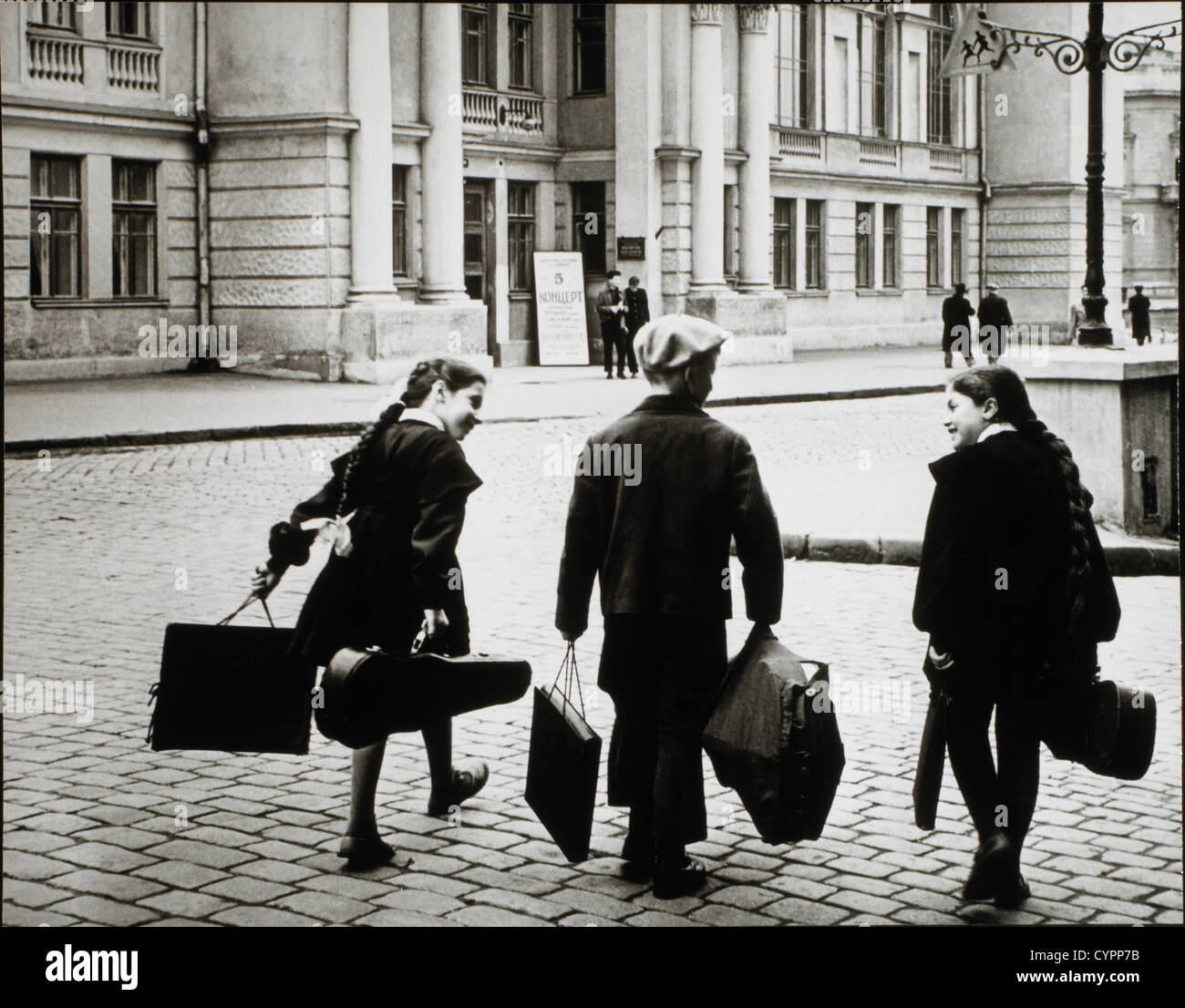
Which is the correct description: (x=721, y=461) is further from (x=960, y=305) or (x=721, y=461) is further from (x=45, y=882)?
(x=960, y=305)

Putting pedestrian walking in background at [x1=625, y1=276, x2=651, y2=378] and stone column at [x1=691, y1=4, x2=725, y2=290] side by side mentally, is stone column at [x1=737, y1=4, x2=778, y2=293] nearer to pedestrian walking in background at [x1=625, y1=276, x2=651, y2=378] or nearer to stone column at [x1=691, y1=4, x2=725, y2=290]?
stone column at [x1=691, y1=4, x2=725, y2=290]

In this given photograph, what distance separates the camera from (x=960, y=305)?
29.7 meters

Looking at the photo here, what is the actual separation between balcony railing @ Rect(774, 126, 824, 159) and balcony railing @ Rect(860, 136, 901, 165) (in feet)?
6.53

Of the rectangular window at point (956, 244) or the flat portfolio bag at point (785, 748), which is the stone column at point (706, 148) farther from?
the flat portfolio bag at point (785, 748)

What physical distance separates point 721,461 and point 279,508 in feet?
29.6

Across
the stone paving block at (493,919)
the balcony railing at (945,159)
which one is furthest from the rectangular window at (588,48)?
the stone paving block at (493,919)

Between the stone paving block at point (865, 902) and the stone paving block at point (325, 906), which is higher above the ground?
the stone paving block at point (325, 906)

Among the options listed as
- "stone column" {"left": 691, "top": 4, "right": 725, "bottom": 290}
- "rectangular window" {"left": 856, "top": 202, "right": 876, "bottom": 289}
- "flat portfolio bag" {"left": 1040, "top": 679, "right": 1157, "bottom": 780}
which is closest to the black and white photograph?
"flat portfolio bag" {"left": 1040, "top": 679, "right": 1157, "bottom": 780}

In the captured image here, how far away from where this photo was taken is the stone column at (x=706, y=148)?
3353cm

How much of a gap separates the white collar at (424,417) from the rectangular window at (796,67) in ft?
118

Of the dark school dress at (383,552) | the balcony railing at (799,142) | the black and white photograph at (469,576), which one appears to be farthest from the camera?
the balcony railing at (799,142)

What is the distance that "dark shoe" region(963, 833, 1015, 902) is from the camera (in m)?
5.08

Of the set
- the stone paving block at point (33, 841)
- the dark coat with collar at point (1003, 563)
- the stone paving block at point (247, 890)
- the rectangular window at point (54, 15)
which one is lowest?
the stone paving block at point (247, 890)
